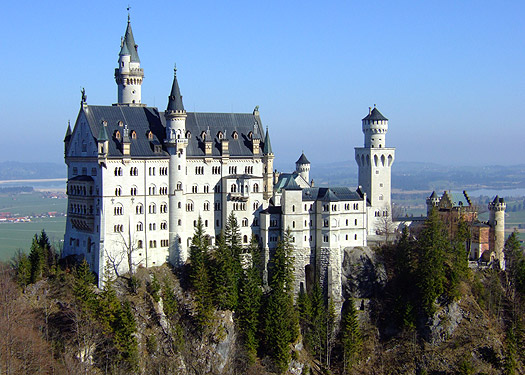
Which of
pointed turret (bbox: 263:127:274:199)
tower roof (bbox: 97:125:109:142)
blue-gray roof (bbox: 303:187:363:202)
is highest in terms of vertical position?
tower roof (bbox: 97:125:109:142)

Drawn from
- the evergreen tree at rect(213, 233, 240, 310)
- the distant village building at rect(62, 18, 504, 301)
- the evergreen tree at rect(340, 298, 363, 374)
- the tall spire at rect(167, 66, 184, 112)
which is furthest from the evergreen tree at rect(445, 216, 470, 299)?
the tall spire at rect(167, 66, 184, 112)

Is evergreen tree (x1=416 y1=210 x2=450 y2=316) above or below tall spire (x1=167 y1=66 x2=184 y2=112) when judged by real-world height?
below

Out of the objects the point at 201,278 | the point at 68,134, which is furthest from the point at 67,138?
the point at 201,278

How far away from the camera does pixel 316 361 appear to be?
9188 cm

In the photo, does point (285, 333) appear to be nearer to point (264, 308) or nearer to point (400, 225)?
point (264, 308)

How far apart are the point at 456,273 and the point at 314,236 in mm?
18512

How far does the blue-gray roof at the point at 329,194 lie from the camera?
319 feet

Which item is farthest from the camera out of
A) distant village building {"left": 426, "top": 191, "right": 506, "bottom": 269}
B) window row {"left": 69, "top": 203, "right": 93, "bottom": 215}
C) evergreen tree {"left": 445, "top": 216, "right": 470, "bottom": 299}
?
distant village building {"left": 426, "top": 191, "right": 506, "bottom": 269}

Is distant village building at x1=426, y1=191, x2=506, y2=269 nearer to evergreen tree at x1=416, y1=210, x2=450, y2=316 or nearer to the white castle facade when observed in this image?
evergreen tree at x1=416, y1=210, x2=450, y2=316

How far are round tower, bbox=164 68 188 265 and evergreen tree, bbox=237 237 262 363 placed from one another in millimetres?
8702

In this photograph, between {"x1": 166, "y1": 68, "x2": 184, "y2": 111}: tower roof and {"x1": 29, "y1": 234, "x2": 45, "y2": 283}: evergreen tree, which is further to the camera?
{"x1": 166, "y1": 68, "x2": 184, "y2": 111}: tower roof

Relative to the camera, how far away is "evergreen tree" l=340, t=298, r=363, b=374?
90625 millimetres

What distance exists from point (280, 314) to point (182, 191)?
19.3 m

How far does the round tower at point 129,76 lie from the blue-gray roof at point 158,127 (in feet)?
19.4
